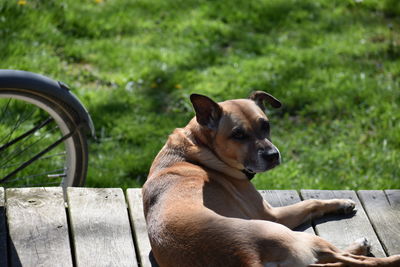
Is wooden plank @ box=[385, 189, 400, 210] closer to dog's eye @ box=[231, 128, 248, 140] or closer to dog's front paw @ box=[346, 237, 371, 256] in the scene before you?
dog's front paw @ box=[346, 237, 371, 256]

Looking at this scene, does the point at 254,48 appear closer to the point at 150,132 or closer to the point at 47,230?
the point at 150,132

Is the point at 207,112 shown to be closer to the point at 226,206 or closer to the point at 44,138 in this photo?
the point at 226,206

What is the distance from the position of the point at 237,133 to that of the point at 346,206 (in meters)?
1.03

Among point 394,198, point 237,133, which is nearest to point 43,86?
point 237,133

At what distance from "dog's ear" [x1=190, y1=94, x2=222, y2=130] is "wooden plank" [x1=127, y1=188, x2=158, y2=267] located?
0.80m

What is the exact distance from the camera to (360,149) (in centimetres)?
→ 698

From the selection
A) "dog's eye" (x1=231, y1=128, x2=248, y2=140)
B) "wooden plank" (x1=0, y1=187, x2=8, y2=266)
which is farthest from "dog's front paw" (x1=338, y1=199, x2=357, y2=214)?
"wooden plank" (x1=0, y1=187, x2=8, y2=266)

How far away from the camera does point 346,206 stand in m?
5.06

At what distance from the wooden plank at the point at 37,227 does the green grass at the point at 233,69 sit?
1195mm

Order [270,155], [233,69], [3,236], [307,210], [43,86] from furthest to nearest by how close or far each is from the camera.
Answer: [233,69] < [43,86] < [307,210] < [270,155] < [3,236]

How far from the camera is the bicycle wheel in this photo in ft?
16.8

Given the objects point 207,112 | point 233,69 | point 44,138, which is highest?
point 207,112

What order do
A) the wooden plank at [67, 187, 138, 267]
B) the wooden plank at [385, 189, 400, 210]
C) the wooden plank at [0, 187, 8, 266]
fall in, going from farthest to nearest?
the wooden plank at [385, 189, 400, 210], the wooden plank at [67, 187, 138, 267], the wooden plank at [0, 187, 8, 266]

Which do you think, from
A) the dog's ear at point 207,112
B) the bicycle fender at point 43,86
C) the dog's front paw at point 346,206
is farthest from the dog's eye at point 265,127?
the bicycle fender at point 43,86
